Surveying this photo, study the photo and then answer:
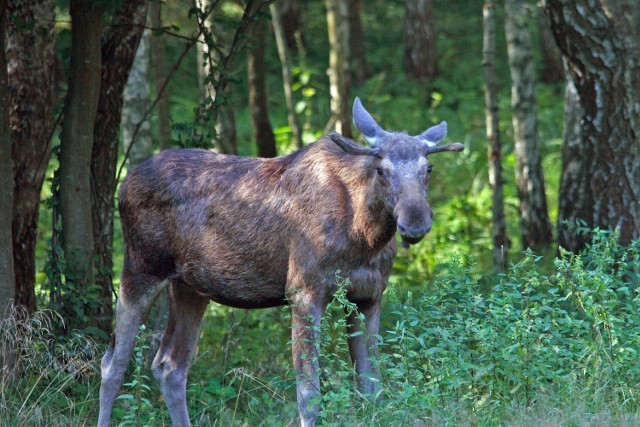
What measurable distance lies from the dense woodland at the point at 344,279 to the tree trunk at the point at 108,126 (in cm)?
2

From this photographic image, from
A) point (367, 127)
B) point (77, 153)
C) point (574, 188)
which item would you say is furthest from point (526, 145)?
point (367, 127)

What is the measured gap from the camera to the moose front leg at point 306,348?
722 centimetres

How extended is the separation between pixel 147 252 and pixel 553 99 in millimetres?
17412

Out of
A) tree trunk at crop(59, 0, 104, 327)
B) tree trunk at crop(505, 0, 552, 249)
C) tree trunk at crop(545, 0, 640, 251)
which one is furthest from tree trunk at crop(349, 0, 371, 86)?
tree trunk at crop(59, 0, 104, 327)

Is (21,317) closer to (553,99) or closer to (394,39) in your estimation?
(553,99)

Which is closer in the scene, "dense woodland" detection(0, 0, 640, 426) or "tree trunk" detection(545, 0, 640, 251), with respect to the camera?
"dense woodland" detection(0, 0, 640, 426)

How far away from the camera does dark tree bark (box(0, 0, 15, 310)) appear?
8.30m

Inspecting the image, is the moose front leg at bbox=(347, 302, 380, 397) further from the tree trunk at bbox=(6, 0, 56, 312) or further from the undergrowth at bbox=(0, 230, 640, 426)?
the tree trunk at bbox=(6, 0, 56, 312)

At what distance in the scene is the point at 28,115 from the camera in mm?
9234

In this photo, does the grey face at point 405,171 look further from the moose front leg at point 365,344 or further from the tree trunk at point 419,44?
the tree trunk at point 419,44

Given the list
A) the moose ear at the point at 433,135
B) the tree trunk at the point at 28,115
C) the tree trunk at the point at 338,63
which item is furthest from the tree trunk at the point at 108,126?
the tree trunk at the point at 338,63

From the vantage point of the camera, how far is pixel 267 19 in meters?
9.71

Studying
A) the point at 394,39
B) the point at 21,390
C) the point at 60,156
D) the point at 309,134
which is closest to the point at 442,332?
the point at 21,390

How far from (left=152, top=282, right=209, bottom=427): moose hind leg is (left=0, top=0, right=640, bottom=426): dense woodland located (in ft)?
0.68
